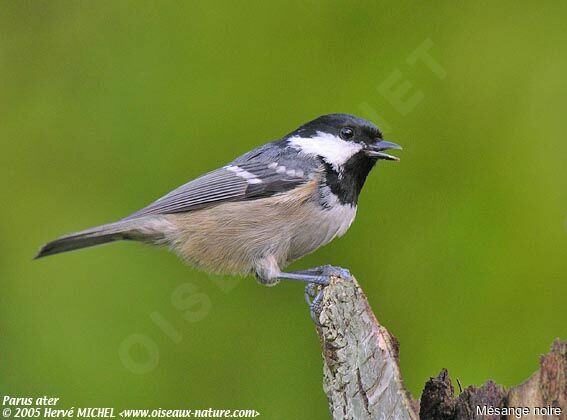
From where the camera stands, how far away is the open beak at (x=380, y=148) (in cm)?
329

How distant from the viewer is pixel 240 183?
337cm

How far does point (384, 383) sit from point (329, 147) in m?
1.36

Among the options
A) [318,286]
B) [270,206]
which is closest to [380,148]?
[270,206]

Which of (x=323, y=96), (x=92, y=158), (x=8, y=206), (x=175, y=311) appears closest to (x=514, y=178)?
(x=323, y=96)

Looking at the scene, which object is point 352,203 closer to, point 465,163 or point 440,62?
point 465,163

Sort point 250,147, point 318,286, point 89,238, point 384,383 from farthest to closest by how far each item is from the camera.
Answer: point 250,147
point 89,238
point 318,286
point 384,383

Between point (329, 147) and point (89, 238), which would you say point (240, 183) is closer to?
point (329, 147)

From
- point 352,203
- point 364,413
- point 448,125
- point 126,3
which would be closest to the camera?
point 364,413

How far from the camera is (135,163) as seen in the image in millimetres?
3688

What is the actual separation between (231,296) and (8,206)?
1.22 meters

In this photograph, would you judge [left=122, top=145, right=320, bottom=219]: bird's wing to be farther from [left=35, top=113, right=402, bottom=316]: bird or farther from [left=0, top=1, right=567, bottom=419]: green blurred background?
[left=0, top=1, right=567, bottom=419]: green blurred background

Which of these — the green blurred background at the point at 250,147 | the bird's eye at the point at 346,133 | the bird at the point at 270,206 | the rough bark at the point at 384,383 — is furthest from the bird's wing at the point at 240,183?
the rough bark at the point at 384,383

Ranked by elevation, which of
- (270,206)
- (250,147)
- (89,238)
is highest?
(250,147)

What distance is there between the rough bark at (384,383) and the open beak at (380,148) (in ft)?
3.03
